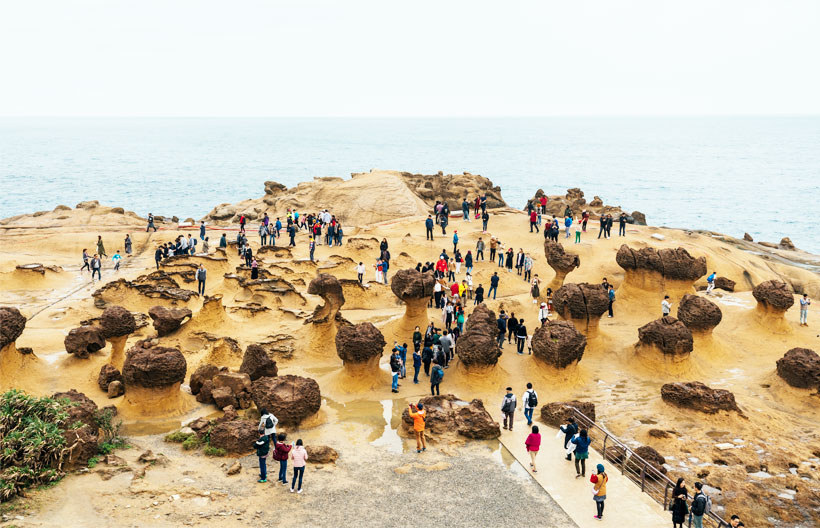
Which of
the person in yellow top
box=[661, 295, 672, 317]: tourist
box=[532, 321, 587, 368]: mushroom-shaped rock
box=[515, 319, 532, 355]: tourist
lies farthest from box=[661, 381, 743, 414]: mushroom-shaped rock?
the person in yellow top

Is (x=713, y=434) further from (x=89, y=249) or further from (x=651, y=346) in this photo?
(x=89, y=249)

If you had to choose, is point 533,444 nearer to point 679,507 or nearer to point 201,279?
point 679,507

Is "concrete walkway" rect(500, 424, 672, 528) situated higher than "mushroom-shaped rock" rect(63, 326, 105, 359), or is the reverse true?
"mushroom-shaped rock" rect(63, 326, 105, 359)

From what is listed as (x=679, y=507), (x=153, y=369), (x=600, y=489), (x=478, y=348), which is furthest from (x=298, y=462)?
(x=478, y=348)

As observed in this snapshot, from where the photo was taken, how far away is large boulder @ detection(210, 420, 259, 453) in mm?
15938

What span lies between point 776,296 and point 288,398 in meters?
18.6

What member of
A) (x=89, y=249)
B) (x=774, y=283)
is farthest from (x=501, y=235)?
(x=89, y=249)


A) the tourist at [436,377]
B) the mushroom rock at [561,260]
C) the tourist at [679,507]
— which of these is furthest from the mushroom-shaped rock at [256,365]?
the mushroom rock at [561,260]

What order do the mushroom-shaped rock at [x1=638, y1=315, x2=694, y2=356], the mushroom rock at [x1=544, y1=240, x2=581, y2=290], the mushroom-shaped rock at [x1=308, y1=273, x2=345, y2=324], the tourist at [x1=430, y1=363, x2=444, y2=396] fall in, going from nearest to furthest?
the tourist at [x1=430, y1=363, x2=444, y2=396]
the mushroom-shaped rock at [x1=638, y1=315, x2=694, y2=356]
the mushroom-shaped rock at [x1=308, y1=273, x2=345, y2=324]
the mushroom rock at [x1=544, y1=240, x2=581, y2=290]

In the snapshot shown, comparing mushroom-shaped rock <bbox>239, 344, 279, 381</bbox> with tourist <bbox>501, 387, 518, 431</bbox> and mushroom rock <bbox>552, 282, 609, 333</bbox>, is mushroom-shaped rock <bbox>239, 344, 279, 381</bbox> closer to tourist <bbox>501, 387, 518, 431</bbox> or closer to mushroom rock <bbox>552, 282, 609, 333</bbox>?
tourist <bbox>501, 387, 518, 431</bbox>

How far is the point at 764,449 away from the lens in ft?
58.7

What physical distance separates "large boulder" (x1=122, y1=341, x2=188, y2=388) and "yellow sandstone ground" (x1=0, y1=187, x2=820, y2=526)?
709 millimetres

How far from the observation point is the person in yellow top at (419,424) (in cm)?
1658

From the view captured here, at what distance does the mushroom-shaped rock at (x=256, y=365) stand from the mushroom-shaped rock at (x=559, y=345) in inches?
335
